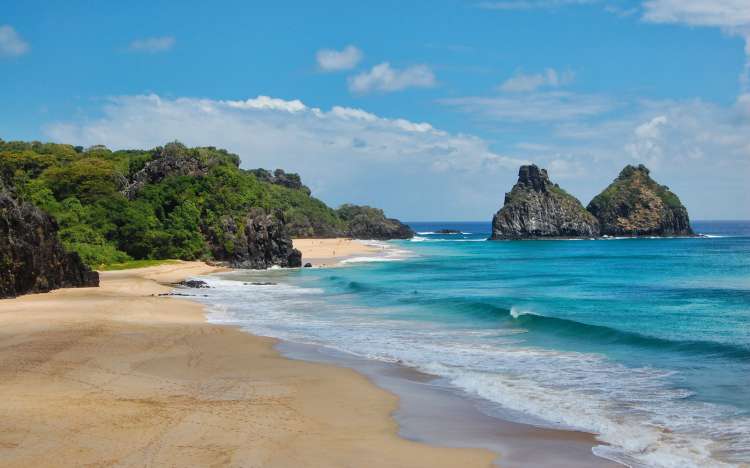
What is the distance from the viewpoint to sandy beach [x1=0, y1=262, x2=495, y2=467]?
9367 mm

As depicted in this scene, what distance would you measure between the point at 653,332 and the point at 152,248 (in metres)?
43.1

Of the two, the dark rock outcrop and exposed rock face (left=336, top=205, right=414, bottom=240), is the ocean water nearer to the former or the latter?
the dark rock outcrop

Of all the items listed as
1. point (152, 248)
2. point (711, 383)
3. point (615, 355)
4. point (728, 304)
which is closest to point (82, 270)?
point (152, 248)

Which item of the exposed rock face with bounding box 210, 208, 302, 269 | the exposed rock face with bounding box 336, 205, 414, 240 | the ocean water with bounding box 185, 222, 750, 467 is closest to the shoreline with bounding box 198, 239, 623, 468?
the ocean water with bounding box 185, 222, 750, 467

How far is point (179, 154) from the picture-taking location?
6725 centimetres

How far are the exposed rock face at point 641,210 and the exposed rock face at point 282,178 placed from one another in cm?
7178

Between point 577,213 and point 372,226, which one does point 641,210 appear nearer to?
point 577,213

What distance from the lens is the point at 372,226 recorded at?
155250 millimetres

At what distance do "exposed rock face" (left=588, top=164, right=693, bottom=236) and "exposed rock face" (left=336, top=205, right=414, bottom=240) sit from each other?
4687 centimetres

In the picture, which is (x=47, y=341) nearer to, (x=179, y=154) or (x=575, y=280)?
(x=575, y=280)

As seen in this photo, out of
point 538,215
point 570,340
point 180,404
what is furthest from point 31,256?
point 538,215

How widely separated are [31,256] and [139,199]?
32.0m

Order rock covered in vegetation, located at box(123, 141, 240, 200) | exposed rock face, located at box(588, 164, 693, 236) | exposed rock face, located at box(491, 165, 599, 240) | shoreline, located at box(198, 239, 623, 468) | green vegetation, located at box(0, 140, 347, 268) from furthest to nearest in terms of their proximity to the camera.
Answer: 1. exposed rock face, located at box(588, 164, 693, 236)
2. exposed rock face, located at box(491, 165, 599, 240)
3. rock covered in vegetation, located at box(123, 141, 240, 200)
4. green vegetation, located at box(0, 140, 347, 268)
5. shoreline, located at box(198, 239, 623, 468)

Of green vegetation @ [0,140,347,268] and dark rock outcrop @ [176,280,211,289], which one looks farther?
green vegetation @ [0,140,347,268]
